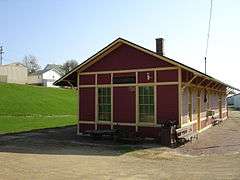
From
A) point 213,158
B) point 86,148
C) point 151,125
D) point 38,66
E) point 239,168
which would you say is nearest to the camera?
point 239,168

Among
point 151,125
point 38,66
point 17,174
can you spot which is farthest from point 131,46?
point 38,66

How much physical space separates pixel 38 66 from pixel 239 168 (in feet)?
397

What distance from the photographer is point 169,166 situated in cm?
1233

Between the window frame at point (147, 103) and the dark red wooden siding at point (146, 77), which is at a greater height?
the dark red wooden siding at point (146, 77)

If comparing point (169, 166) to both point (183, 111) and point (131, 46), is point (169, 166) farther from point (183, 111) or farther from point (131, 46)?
point (131, 46)

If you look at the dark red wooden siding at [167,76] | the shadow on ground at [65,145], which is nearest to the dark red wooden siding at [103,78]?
the dark red wooden siding at [167,76]

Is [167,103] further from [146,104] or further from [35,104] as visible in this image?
[35,104]

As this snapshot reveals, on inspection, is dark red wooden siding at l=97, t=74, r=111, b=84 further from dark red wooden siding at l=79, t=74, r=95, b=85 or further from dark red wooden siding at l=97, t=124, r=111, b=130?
dark red wooden siding at l=97, t=124, r=111, b=130

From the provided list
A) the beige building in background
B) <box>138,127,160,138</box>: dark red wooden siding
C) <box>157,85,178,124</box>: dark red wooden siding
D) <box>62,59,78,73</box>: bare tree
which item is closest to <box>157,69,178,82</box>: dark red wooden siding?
<box>157,85,178,124</box>: dark red wooden siding

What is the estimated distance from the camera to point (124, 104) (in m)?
19.7

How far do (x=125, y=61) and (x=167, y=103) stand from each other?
123 inches

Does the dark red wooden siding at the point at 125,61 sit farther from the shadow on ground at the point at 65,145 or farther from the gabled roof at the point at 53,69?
the gabled roof at the point at 53,69

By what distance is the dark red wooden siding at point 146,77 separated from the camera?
19.0 meters

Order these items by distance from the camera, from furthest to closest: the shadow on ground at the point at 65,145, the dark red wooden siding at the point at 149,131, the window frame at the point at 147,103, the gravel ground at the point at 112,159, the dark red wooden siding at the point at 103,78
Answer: the dark red wooden siding at the point at 103,78 < the window frame at the point at 147,103 < the dark red wooden siding at the point at 149,131 < the shadow on ground at the point at 65,145 < the gravel ground at the point at 112,159
